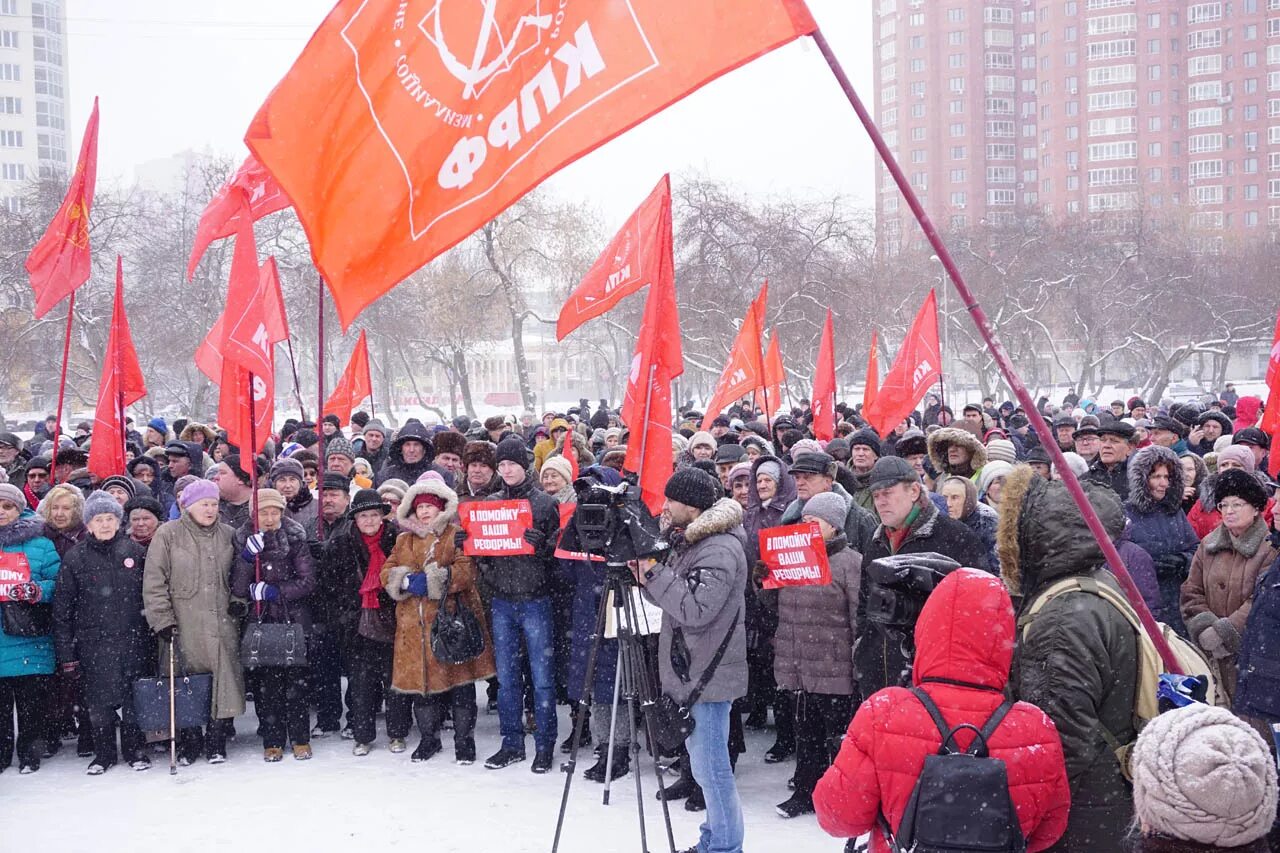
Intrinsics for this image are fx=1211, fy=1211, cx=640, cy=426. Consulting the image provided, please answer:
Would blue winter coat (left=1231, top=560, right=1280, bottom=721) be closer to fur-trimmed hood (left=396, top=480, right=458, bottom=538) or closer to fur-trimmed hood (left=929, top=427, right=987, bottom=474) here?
fur-trimmed hood (left=929, top=427, right=987, bottom=474)

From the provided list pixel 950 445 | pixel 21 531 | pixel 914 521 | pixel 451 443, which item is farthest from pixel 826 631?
pixel 21 531

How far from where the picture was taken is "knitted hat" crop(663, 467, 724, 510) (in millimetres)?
5641

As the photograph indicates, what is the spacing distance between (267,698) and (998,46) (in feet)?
363

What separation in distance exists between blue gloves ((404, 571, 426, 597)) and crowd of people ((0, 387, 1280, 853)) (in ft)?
0.08

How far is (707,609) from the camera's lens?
539cm

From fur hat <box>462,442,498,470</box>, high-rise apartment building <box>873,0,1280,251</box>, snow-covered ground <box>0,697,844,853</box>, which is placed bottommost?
snow-covered ground <box>0,697,844,853</box>

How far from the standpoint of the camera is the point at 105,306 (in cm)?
3791

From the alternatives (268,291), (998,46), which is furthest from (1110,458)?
(998,46)

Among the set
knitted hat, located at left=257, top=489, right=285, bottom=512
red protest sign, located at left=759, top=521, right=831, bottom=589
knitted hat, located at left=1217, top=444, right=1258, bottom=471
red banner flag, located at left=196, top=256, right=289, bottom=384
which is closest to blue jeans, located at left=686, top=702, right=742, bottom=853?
red protest sign, located at left=759, top=521, right=831, bottom=589

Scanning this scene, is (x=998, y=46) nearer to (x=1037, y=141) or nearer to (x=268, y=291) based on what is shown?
(x=1037, y=141)

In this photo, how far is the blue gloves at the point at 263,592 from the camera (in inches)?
306

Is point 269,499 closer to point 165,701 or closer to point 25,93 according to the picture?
point 165,701

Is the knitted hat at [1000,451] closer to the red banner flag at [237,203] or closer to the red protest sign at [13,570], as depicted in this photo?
the red banner flag at [237,203]

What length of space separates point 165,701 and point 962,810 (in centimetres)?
628
